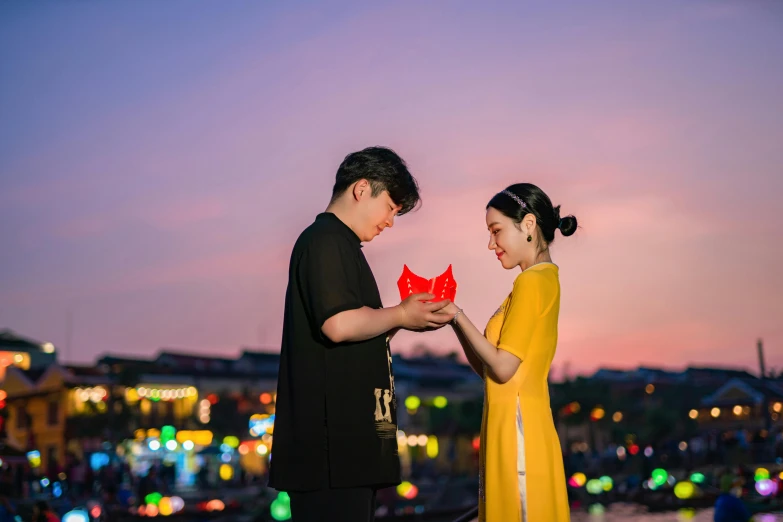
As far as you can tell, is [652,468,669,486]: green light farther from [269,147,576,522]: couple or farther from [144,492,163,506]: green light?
[269,147,576,522]: couple

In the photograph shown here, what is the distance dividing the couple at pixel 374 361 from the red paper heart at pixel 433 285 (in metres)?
0.07

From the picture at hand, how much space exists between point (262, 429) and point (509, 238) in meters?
50.8

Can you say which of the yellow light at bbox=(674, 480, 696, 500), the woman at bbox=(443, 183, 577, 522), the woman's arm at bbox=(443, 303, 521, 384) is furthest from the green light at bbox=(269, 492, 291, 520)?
the woman's arm at bbox=(443, 303, 521, 384)

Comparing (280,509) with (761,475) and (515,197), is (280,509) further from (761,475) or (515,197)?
(515,197)

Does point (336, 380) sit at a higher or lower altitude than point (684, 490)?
higher

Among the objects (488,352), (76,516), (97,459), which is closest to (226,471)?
(97,459)

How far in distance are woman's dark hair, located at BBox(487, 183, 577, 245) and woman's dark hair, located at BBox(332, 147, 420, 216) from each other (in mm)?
532

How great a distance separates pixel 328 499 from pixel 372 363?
50 centimetres

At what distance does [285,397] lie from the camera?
11.7 feet

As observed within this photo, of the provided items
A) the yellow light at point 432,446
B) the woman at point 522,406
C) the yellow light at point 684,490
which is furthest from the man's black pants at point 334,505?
the yellow light at point 432,446

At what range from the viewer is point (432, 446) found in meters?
66.2

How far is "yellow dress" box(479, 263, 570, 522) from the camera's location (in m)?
3.76

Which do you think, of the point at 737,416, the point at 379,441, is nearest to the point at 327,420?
the point at 379,441

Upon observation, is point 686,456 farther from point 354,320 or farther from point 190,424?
point 354,320
